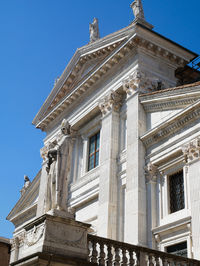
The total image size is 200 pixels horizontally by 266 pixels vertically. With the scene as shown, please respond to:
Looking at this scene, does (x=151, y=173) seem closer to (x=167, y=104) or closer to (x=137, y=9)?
(x=167, y=104)

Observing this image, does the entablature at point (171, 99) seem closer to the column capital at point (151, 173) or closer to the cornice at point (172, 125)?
the cornice at point (172, 125)

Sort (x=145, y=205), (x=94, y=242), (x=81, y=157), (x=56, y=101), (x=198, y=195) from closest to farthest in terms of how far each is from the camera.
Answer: (x=94, y=242)
(x=198, y=195)
(x=145, y=205)
(x=81, y=157)
(x=56, y=101)

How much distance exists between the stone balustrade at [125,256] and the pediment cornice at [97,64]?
11.2 metres

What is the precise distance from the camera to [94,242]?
33.2ft

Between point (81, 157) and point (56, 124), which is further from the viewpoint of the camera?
point (56, 124)

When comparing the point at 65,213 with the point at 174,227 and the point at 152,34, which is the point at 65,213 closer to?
the point at 174,227

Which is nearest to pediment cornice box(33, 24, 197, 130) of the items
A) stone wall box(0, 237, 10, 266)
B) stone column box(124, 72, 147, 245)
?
stone column box(124, 72, 147, 245)

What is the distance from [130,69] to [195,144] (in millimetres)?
6536

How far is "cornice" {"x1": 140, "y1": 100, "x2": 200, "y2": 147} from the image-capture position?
14945mm

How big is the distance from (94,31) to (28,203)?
41.4 ft

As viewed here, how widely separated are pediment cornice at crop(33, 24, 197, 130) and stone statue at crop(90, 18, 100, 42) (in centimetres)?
163

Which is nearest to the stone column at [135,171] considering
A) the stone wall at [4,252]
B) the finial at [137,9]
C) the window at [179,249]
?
the window at [179,249]

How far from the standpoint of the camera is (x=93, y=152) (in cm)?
2203

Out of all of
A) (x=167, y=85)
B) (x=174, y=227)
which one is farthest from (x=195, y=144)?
(x=167, y=85)
